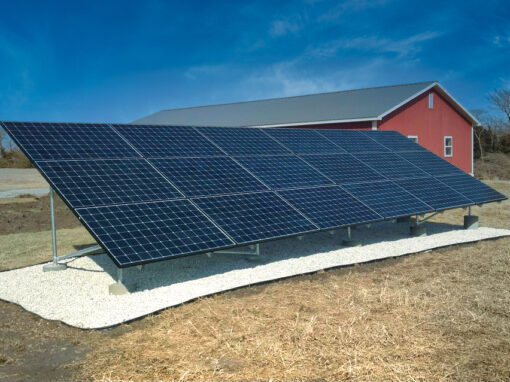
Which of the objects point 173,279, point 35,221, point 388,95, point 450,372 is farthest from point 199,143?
point 388,95

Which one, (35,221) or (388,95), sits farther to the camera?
(388,95)

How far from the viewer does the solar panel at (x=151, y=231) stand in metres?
8.20

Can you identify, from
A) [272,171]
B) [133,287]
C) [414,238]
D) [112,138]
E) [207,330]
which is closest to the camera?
[207,330]

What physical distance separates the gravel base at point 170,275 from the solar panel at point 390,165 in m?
2.08

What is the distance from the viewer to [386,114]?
25.2 m

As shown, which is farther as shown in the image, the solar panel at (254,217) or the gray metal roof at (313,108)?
the gray metal roof at (313,108)

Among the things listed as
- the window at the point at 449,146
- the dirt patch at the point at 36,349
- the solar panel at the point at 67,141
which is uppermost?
the window at the point at 449,146

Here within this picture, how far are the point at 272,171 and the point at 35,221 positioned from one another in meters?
12.0

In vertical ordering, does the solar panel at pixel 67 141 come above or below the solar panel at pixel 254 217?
above

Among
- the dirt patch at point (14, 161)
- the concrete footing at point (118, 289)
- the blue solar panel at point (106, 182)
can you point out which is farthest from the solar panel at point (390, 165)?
the dirt patch at point (14, 161)

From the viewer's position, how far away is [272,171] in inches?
502

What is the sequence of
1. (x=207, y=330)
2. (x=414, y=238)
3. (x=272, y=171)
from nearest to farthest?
(x=207, y=330)
(x=272, y=171)
(x=414, y=238)

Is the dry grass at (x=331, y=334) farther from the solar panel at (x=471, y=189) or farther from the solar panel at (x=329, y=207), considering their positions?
the solar panel at (x=471, y=189)

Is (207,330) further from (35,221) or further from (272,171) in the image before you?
(35,221)
